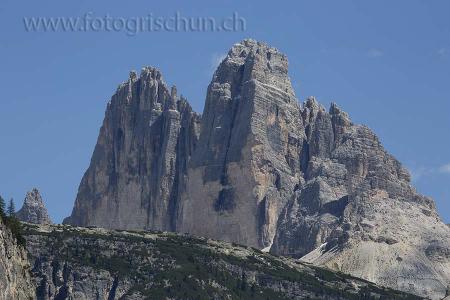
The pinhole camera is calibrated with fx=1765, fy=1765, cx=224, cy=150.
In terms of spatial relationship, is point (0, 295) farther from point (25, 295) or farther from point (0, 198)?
point (0, 198)

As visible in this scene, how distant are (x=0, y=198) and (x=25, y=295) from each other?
2834 cm

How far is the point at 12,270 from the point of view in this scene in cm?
12519

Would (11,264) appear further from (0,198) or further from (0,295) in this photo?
(0,198)

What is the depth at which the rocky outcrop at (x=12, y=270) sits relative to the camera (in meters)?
122

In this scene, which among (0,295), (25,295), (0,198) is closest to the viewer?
(0,295)

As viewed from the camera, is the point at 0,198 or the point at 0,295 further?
the point at 0,198

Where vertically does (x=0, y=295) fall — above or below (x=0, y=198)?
below

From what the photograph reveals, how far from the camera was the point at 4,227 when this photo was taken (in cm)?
12581

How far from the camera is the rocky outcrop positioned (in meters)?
122

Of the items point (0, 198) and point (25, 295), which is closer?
point (25, 295)

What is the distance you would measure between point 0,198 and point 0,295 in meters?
36.5

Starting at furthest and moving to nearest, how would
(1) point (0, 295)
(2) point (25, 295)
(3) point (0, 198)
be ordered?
(3) point (0, 198)
(2) point (25, 295)
(1) point (0, 295)

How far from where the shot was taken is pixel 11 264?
411 feet

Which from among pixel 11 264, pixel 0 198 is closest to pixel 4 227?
pixel 11 264
